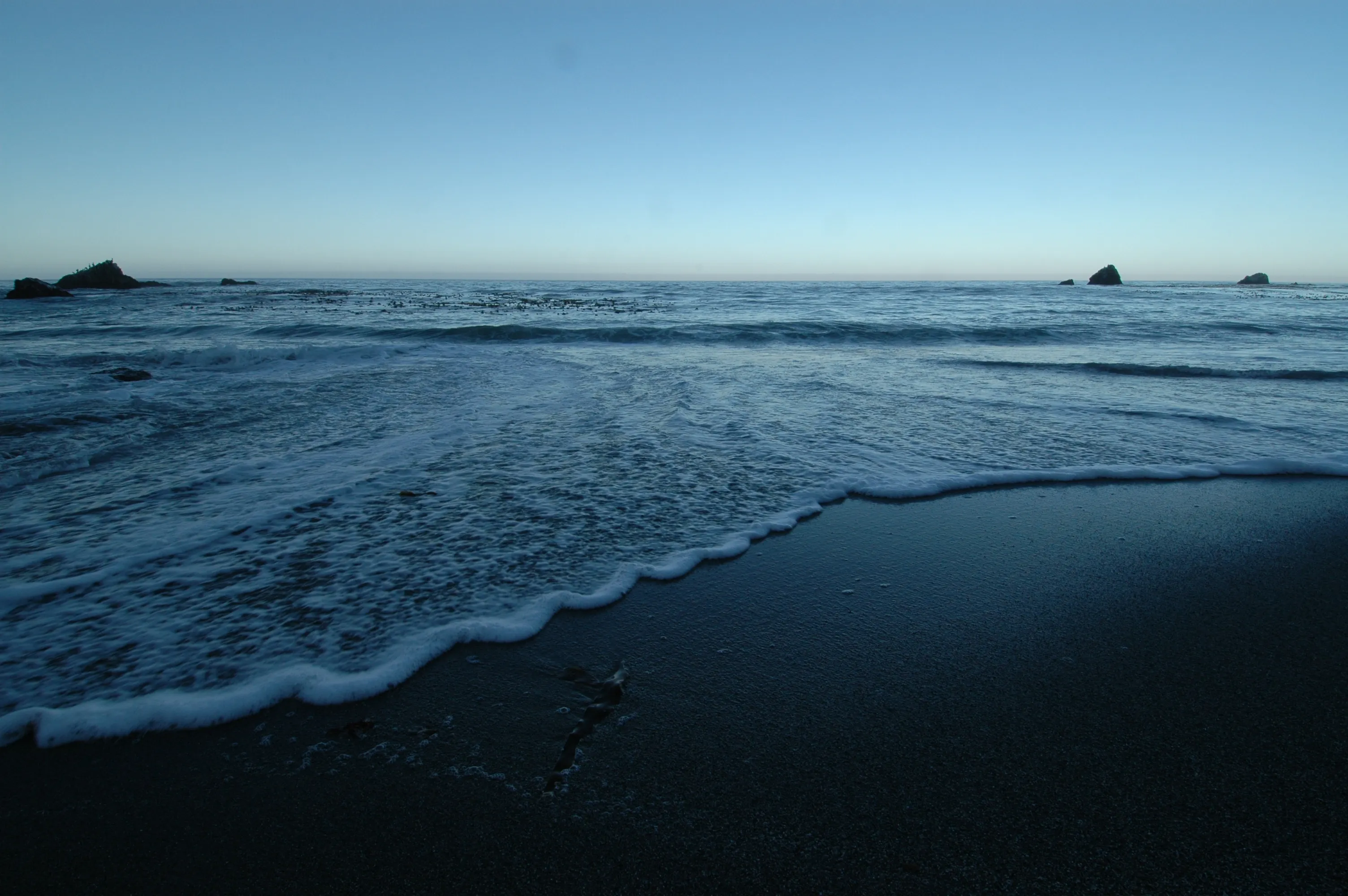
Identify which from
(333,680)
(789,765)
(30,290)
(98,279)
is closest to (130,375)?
(333,680)

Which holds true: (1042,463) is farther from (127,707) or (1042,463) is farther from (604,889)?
(127,707)

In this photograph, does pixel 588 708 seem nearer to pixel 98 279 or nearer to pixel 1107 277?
pixel 98 279

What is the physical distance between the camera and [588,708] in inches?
98.6

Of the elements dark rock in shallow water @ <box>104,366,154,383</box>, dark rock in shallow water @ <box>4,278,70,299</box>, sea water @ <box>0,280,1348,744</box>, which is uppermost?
dark rock in shallow water @ <box>4,278,70,299</box>

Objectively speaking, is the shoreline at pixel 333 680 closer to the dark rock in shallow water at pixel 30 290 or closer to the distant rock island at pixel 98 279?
the dark rock in shallow water at pixel 30 290

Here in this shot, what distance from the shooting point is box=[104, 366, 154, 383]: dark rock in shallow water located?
10.2 m

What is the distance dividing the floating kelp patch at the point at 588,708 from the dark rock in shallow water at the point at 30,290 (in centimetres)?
4345

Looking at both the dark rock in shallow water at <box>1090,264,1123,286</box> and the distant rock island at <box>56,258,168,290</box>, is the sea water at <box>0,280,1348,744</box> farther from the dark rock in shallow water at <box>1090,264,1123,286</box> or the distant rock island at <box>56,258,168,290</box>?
the dark rock in shallow water at <box>1090,264,1123,286</box>

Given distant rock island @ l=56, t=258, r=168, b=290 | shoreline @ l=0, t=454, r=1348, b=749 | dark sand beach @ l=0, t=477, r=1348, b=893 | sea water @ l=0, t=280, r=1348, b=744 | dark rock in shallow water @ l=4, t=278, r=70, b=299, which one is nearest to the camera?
dark sand beach @ l=0, t=477, r=1348, b=893

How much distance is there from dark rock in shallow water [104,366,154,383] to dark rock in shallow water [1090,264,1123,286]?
77387mm

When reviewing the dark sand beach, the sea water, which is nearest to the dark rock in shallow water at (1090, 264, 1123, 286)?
the sea water

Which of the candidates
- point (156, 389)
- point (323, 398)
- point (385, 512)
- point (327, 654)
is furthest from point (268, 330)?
point (327, 654)

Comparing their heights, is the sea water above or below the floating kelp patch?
above

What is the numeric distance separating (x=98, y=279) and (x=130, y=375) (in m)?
45.0
